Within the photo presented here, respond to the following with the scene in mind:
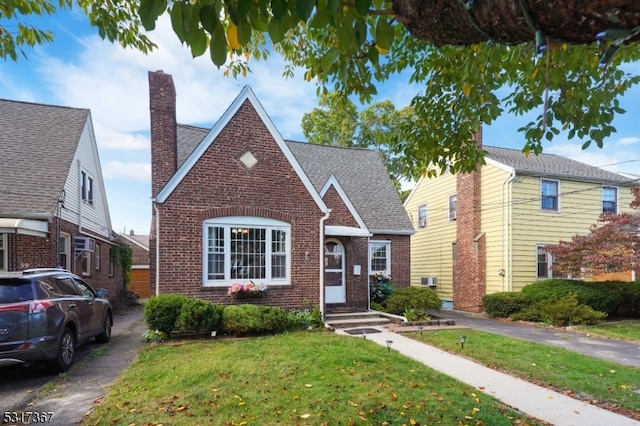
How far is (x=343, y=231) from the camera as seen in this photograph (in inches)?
504

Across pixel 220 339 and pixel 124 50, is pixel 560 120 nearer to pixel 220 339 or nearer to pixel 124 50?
pixel 124 50

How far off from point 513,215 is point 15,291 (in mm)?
15934

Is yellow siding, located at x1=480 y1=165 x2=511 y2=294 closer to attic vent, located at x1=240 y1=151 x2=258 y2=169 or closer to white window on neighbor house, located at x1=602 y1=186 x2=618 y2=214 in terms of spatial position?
white window on neighbor house, located at x1=602 y1=186 x2=618 y2=214

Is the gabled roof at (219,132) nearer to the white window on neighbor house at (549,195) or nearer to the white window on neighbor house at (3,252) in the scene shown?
the white window on neighbor house at (3,252)

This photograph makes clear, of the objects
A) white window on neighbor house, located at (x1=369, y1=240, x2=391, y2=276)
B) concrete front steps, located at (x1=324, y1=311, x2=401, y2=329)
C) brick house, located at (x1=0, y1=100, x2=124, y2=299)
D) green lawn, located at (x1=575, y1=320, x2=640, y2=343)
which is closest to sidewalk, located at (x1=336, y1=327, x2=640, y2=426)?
concrete front steps, located at (x1=324, y1=311, x2=401, y2=329)

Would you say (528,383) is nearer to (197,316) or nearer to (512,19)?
(512,19)

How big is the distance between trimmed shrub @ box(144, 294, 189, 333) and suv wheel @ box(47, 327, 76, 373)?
183 cm

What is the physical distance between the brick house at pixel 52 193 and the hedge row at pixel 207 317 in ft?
15.6

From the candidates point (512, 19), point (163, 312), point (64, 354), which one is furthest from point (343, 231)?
point (512, 19)

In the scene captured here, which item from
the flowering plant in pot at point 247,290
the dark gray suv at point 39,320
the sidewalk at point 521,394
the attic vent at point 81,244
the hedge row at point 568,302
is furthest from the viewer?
the attic vent at point 81,244

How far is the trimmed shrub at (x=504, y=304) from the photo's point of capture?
13828mm

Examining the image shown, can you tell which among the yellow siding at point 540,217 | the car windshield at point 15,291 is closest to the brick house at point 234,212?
the car windshield at point 15,291

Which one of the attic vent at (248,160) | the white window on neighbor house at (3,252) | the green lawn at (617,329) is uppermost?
the attic vent at (248,160)

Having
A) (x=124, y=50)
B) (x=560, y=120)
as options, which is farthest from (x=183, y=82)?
(x=560, y=120)
